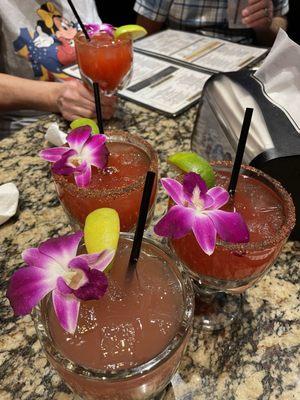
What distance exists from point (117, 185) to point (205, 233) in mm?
253

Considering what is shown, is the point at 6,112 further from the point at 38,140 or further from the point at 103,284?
the point at 103,284

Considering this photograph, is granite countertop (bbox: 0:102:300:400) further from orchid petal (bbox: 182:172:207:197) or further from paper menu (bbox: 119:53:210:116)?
paper menu (bbox: 119:53:210:116)

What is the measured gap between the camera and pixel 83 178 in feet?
2.52

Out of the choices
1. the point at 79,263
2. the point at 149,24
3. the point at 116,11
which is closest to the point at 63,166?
the point at 79,263

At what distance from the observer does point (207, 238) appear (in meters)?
0.61

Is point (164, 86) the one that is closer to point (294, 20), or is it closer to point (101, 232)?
point (101, 232)

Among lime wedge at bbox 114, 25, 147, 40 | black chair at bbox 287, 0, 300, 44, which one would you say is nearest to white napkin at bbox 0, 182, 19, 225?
lime wedge at bbox 114, 25, 147, 40

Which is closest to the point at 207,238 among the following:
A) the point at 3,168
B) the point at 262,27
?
the point at 3,168

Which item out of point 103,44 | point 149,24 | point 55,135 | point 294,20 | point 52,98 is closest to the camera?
point 55,135

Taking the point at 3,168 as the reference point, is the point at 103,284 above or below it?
above

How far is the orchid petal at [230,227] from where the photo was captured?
62cm

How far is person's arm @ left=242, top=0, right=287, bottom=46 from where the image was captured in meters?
1.99

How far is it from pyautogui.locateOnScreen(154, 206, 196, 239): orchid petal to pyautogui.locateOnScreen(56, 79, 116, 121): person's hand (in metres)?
0.81

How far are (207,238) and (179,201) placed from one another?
0.08 meters
